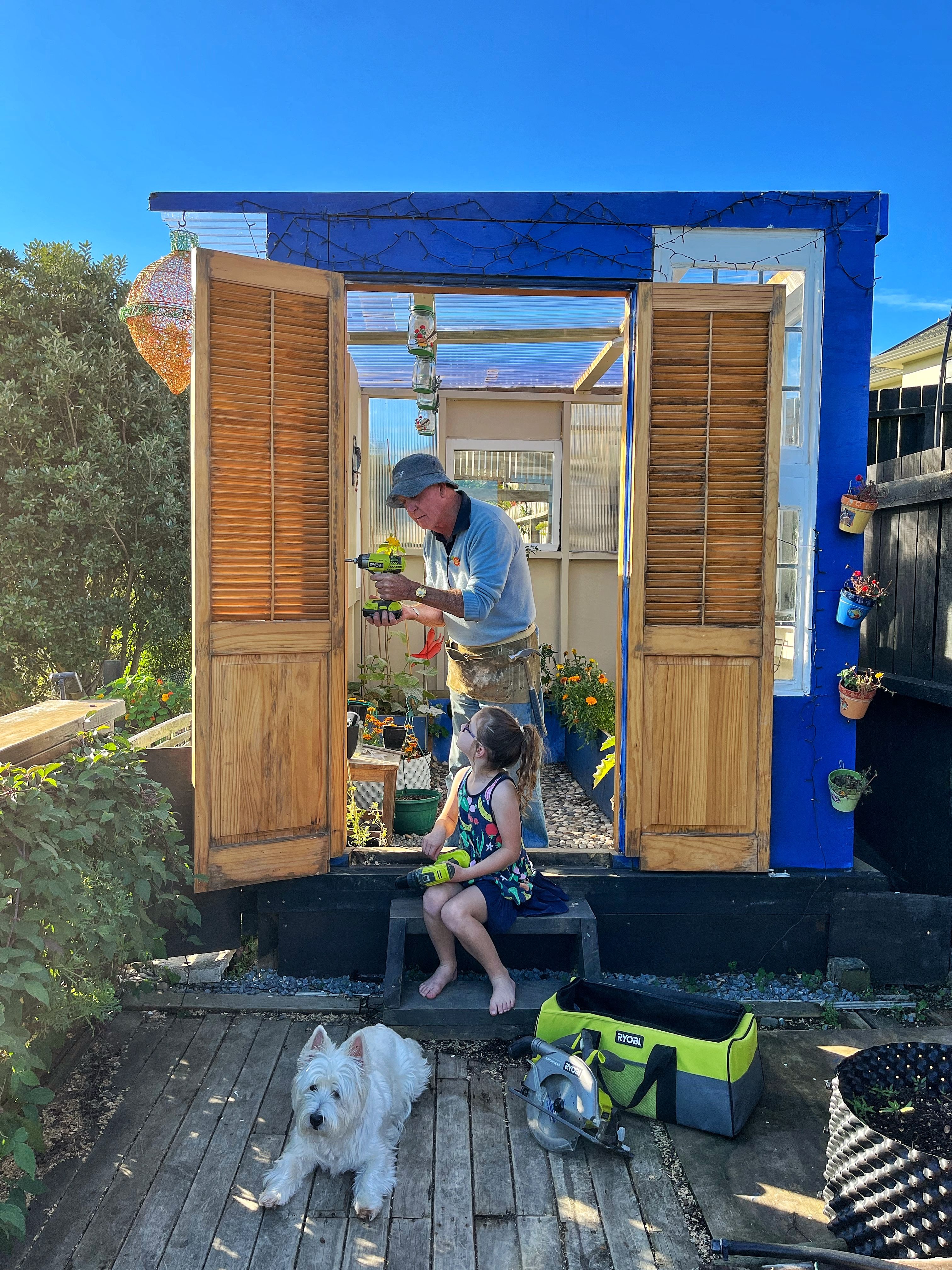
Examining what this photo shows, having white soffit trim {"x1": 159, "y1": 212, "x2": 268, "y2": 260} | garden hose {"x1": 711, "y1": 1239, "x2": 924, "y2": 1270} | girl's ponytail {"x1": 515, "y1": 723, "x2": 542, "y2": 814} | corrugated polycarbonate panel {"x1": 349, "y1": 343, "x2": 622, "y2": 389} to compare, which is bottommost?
garden hose {"x1": 711, "y1": 1239, "x2": 924, "y2": 1270}

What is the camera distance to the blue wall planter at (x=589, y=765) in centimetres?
531

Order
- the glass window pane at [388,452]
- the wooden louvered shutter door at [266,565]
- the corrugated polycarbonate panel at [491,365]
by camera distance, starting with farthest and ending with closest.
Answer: the glass window pane at [388,452], the corrugated polycarbonate panel at [491,365], the wooden louvered shutter door at [266,565]

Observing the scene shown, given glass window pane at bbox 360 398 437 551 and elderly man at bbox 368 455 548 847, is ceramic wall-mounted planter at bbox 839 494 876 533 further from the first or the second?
glass window pane at bbox 360 398 437 551

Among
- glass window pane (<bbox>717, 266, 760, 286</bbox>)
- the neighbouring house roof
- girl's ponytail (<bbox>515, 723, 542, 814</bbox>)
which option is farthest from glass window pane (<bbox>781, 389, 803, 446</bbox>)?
the neighbouring house roof

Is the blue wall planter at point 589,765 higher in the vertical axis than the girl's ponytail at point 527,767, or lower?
lower

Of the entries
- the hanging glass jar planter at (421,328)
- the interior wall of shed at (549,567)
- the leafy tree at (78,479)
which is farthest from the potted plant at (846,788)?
the leafy tree at (78,479)

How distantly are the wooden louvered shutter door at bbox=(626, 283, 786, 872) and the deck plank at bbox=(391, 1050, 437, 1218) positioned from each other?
1358 millimetres

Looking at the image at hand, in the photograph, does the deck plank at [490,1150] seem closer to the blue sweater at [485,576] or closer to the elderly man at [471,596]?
the elderly man at [471,596]

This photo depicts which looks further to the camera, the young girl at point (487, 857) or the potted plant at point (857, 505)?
the potted plant at point (857, 505)

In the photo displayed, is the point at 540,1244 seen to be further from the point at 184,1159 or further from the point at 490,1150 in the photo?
the point at 184,1159

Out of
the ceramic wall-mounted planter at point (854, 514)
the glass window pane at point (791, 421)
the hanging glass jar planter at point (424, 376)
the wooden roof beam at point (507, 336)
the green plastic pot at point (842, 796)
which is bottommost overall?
the green plastic pot at point (842, 796)

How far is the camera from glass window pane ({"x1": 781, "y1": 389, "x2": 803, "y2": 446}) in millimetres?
3613

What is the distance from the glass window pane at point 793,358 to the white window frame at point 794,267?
0.02 metres

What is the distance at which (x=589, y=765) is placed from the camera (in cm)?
588
